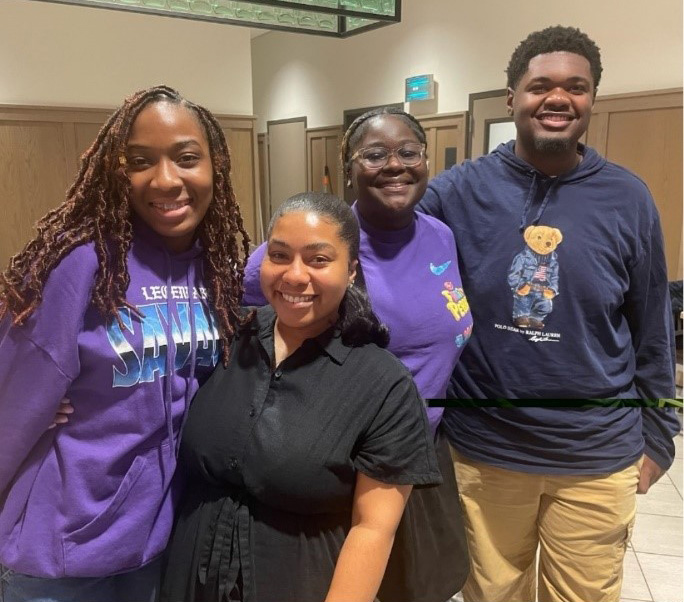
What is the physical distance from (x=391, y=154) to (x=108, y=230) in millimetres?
719

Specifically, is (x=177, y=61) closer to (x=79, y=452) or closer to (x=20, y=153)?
(x=20, y=153)

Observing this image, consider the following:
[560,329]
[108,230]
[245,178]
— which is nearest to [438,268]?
[560,329]

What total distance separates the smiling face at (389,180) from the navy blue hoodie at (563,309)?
0.22 meters

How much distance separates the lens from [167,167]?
44.8 inches

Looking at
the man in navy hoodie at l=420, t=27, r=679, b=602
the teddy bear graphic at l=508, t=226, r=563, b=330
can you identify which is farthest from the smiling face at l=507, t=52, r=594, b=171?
the teddy bear graphic at l=508, t=226, r=563, b=330

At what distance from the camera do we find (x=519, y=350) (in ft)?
5.09

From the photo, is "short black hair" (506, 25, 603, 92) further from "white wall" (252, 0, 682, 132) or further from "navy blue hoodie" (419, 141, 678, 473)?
"white wall" (252, 0, 682, 132)

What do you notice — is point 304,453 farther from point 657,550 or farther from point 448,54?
point 448,54

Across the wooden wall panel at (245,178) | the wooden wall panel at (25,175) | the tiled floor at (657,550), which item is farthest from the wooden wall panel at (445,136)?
the tiled floor at (657,550)

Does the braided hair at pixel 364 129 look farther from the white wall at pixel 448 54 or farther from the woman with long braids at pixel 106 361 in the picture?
the white wall at pixel 448 54

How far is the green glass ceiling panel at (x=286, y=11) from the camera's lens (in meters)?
2.80

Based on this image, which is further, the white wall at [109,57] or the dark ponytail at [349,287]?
the white wall at [109,57]

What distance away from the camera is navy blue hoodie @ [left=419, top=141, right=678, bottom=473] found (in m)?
1.51

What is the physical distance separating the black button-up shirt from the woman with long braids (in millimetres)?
98
